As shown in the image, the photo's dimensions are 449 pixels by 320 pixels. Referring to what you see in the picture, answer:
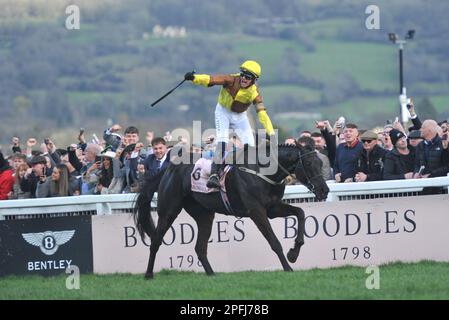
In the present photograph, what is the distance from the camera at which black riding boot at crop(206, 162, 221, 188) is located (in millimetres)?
11883

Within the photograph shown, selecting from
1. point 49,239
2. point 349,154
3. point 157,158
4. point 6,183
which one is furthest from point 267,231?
point 6,183

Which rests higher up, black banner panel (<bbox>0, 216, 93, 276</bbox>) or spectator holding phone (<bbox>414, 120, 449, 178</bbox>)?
spectator holding phone (<bbox>414, 120, 449, 178</bbox>)

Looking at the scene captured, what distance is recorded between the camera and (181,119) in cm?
6894

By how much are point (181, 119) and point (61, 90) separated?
749 centimetres

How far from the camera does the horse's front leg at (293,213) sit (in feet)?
37.3

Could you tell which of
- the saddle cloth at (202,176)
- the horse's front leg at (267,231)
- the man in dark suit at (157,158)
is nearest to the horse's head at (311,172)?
the horse's front leg at (267,231)

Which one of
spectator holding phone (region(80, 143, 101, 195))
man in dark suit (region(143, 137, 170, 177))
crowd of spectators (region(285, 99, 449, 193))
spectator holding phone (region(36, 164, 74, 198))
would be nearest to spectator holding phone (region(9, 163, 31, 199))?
spectator holding phone (region(36, 164, 74, 198))

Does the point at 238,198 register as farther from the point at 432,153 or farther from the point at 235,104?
the point at 432,153

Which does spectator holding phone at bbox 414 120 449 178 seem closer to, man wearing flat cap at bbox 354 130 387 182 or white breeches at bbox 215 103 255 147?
man wearing flat cap at bbox 354 130 387 182

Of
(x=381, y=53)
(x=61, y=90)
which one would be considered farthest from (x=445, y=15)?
(x=61, y=90)

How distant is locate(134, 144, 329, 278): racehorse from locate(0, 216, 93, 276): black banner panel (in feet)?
3.06

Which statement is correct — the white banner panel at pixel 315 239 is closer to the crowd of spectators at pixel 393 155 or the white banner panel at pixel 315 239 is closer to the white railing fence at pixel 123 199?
the white railing fence at pixel 123 199

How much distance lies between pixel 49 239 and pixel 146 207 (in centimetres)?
145
